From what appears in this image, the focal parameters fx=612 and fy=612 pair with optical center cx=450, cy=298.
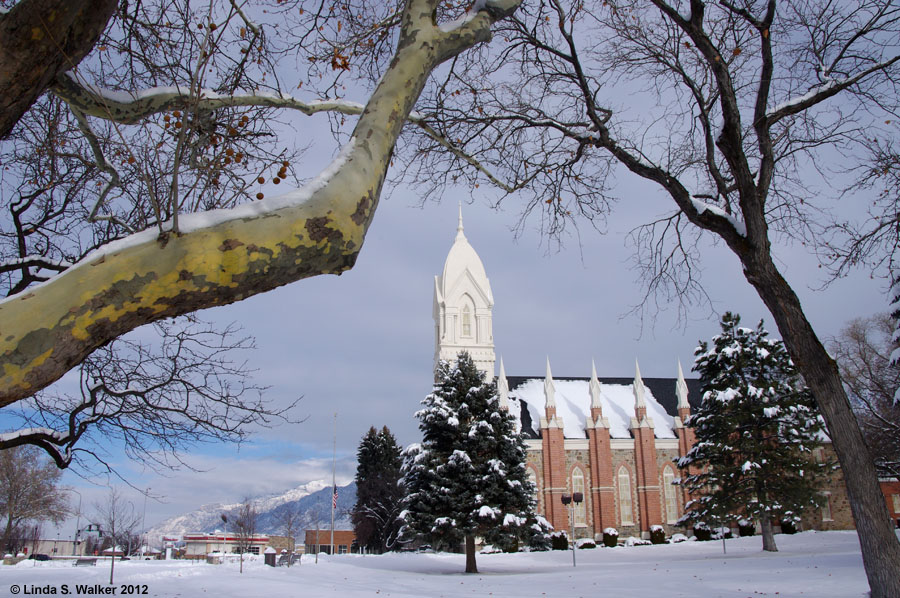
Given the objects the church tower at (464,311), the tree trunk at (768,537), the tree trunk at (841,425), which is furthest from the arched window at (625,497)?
the tree trunk at (841,425)

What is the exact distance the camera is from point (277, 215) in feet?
9.27

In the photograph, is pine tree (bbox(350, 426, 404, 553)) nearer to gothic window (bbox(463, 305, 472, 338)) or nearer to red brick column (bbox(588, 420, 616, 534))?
gothic window (bbox(463, 305, 472, 338))

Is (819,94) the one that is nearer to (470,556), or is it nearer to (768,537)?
(470,556)

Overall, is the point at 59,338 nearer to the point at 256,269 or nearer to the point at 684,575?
the point at 256,269

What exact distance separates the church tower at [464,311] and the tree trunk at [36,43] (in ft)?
163

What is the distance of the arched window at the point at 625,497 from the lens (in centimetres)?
4841

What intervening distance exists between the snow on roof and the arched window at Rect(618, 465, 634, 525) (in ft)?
10.2

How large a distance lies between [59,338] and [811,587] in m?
14.1

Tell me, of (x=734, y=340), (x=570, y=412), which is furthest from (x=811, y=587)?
(x=570, y=412)

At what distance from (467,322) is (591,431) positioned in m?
14.1

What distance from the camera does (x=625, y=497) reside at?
49156 mm

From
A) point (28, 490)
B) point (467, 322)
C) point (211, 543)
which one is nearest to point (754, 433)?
point (467, 322)

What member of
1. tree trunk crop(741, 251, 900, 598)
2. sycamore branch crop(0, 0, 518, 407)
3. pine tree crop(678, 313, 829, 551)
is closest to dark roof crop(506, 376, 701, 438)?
pine tree crop(678, 313, 829, 551)

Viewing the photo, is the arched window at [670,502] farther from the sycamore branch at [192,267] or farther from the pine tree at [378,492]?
the sycamore branch at [192,267]
